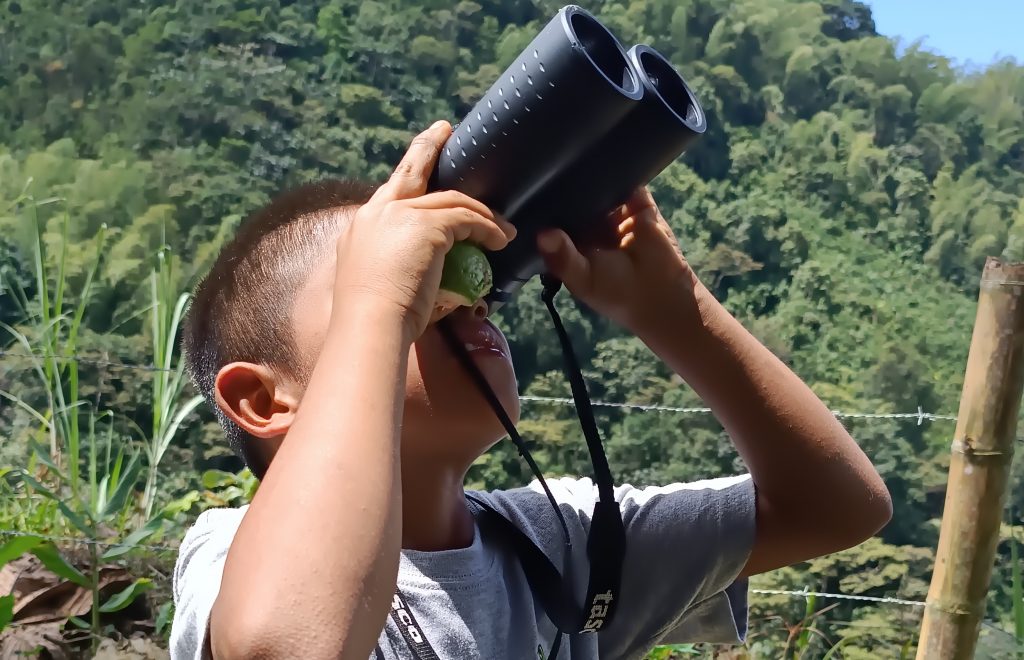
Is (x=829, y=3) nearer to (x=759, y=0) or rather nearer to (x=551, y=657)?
(x=759, y=0)

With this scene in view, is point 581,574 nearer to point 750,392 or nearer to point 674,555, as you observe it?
point 674,555

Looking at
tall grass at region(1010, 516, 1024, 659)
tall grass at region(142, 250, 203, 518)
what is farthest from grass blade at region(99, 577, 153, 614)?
tall grass at region(1010, 516, 1024, 659)

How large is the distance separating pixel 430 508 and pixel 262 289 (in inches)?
10.3

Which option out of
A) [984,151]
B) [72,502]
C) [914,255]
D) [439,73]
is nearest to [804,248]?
[914,255]

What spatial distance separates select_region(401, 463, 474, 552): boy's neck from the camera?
0.87m

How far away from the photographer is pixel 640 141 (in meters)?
0.78

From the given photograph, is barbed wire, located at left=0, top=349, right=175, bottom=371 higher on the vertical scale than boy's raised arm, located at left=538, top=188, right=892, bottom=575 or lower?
lower

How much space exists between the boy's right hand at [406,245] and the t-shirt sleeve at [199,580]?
224 millimetres

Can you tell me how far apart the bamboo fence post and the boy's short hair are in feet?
3.44

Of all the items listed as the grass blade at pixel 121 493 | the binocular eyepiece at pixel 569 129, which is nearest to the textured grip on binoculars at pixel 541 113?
the binocular eyepiece at pixel 569 129

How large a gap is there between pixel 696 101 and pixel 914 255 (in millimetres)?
11912

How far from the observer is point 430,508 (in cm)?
88

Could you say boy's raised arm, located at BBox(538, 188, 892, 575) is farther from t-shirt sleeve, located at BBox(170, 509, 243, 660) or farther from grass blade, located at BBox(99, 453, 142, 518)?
grass blade, located at BBox(99, 453, 142, 518)

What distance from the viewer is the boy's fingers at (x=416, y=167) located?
2.59 feet
